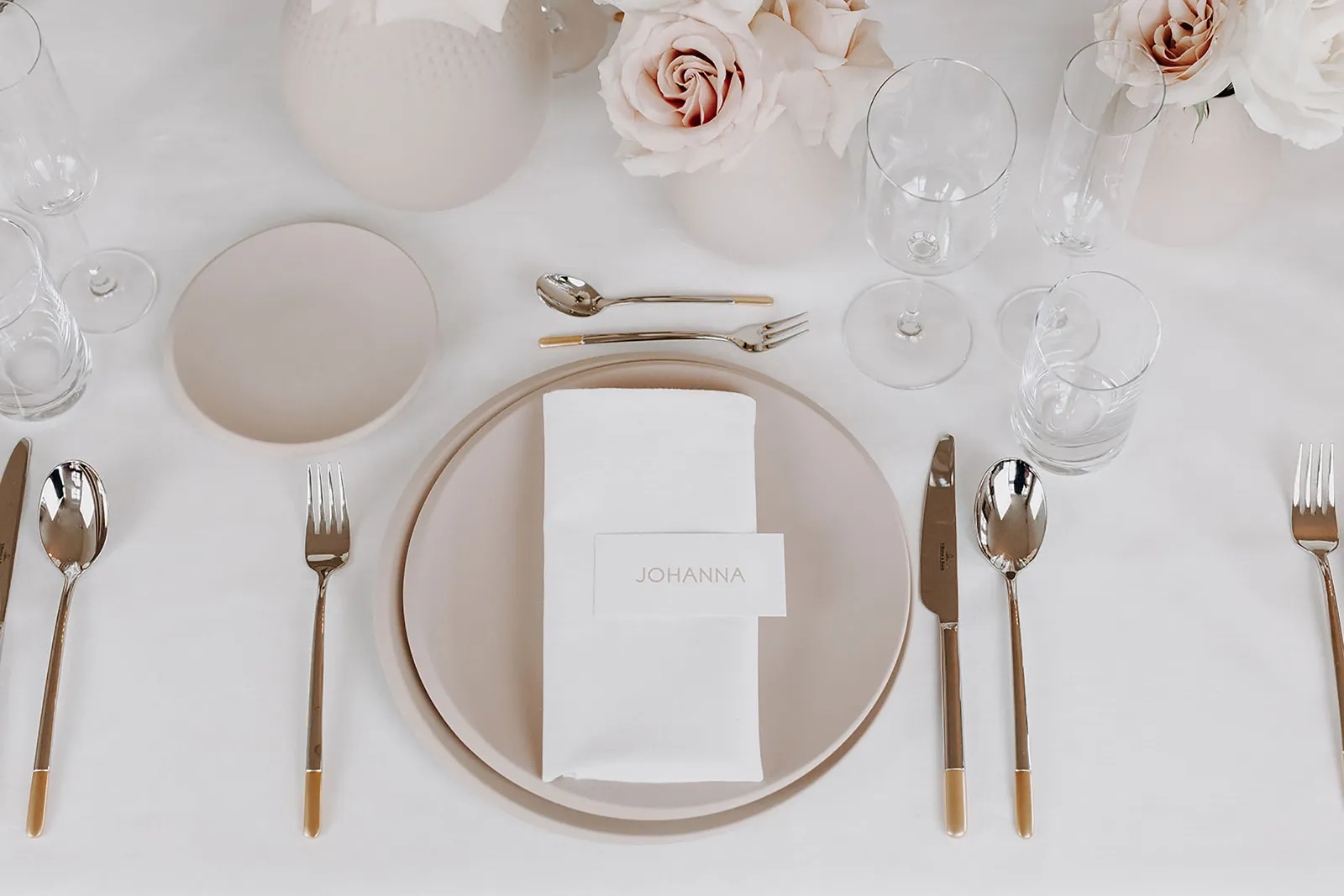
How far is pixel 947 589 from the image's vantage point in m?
0.73

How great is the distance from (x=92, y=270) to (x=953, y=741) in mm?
767

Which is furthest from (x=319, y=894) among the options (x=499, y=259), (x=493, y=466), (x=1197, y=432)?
(x=1197, y=432)

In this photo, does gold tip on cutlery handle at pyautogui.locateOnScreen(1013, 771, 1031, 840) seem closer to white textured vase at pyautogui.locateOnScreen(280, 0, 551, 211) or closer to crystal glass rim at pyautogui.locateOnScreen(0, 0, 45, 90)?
white textured vase at pyautogui.locateOnScreen(280, 0, 551, 211)

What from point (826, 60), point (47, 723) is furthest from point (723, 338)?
point (47, 723)

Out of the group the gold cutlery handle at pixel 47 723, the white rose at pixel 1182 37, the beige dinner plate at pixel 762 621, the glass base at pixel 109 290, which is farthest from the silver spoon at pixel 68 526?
the white rose at pixel 1182 37

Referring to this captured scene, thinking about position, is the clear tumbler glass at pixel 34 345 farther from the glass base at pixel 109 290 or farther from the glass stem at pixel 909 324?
the glass stem at pixel 909 324

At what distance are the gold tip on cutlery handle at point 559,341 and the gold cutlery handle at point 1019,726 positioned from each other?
38 cm

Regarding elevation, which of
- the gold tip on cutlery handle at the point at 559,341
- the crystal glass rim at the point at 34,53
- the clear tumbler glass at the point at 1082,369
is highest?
the crystal glass rim at the point at 34,53

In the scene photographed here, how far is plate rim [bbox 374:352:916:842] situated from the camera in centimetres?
65

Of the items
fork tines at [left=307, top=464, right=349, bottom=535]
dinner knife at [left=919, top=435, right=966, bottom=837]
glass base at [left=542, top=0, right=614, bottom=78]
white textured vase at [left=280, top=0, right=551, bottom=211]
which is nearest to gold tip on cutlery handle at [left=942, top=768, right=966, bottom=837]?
dinner knife at [left=919, top=435, right=966, bottom=837]

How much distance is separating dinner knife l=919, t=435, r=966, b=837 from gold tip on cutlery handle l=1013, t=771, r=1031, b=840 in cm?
3

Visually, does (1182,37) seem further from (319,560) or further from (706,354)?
(319,560)

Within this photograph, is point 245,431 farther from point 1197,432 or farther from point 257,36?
point 1197,432

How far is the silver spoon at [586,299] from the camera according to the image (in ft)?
2.76
